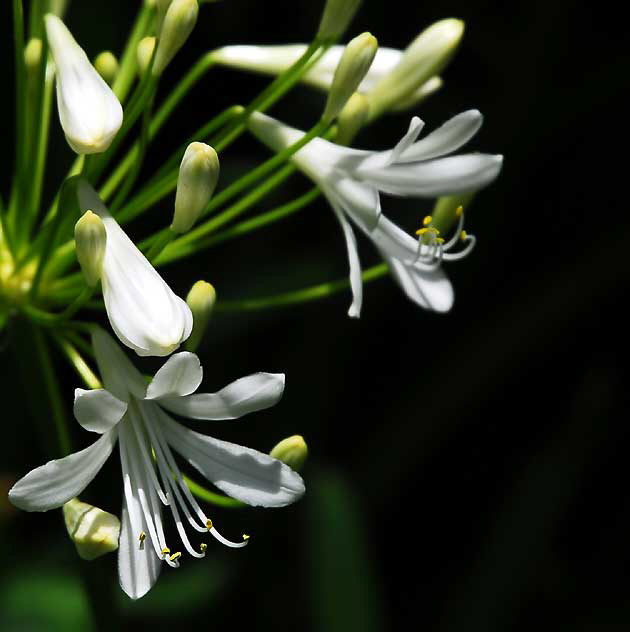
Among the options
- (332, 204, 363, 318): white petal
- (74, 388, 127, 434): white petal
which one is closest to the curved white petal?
(74, 388, 127, 434): white petal

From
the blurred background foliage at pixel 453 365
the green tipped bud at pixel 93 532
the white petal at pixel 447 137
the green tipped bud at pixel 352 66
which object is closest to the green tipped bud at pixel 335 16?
the green tipped bud at pixel 352 66

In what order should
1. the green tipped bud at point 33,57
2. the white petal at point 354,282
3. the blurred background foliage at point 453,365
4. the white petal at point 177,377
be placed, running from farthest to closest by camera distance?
the blurred background foliage at point 453,365, the green tipped bud at point 33,57, the white petal at point 354,282, the white petal at point 177,377

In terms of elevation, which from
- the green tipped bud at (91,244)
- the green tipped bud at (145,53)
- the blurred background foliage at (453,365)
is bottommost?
the blurred background foliage at (453,365)

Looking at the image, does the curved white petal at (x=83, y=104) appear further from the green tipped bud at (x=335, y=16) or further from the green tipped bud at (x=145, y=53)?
the green tipped bud at (x=335, y=16)

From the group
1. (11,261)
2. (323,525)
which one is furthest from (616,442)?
(11,261)

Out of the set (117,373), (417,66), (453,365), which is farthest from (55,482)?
(453,365)

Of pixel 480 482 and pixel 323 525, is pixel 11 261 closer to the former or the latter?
pixel 323 525
